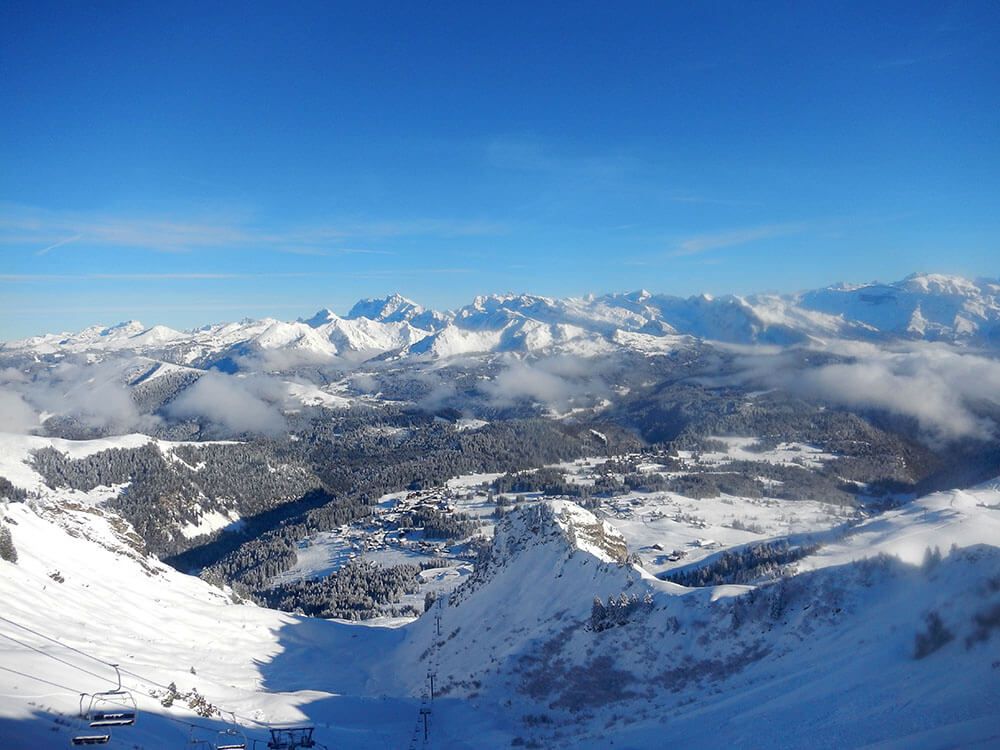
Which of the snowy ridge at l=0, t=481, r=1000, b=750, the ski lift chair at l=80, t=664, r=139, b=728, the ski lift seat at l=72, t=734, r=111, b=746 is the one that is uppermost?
the ski lift seat at l=72, t=734, r=111, b=746

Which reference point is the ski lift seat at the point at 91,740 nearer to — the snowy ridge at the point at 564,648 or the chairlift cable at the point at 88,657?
the snowy ridge at the point at 564,648

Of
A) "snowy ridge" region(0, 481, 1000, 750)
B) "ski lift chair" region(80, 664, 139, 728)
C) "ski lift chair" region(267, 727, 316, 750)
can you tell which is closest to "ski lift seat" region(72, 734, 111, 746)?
"snowy ridge" region(0, 481, 1000, 750)

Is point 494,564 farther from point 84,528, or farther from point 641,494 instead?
point 641,494

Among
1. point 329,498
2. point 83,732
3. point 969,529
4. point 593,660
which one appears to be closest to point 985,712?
point 593,660

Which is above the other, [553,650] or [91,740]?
[91,740]

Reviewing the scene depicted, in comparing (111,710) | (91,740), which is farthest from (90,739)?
(111,710)

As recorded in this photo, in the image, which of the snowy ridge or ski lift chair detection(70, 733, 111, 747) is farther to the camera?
the snowy ridge

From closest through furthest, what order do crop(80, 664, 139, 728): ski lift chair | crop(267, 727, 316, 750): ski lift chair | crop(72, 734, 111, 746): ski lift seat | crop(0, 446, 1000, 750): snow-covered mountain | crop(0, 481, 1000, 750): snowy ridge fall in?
crop(72, 734, 111, 746): ski lift seat
crop(80, 664, 139, 728): ski lift chair
crop(0, 446, 1000, 750): snow-covered mountain
crop(0, 481, 1000, 750): snowy ridge
crop(267, 727, 316, 750): ski lift chair

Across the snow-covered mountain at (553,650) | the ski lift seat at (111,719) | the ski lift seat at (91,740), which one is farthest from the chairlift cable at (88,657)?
the ski lift seat at (91,740)

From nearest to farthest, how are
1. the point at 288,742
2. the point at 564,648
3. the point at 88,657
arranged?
the point at 288,742 < the point at 88,657 < the point at 564,648

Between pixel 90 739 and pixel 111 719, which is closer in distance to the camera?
pixel 90 739

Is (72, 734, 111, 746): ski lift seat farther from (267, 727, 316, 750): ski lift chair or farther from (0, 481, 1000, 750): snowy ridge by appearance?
(267, 727, 316, 750): ski lift chair

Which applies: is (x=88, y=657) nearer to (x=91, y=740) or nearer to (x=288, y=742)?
(x=288, y=742)
